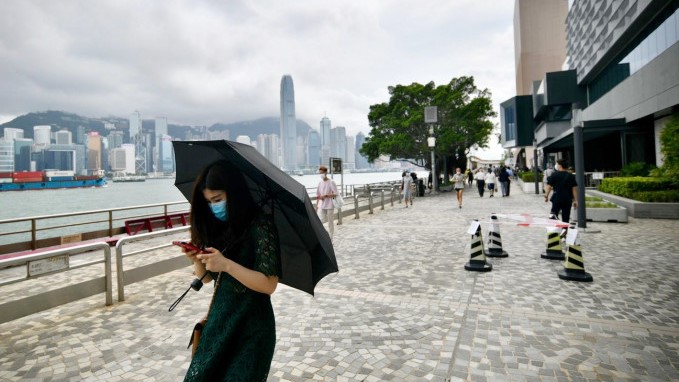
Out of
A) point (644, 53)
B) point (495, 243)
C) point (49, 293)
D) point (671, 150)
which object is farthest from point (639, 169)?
point (49, 293)

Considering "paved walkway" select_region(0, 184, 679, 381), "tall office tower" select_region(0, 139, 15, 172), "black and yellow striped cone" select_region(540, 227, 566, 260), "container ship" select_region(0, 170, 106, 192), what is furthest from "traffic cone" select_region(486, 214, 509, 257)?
"tall office tower" select_region(0, 139, 15, 172)

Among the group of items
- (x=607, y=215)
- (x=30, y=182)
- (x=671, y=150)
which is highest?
(x=30, y=182)

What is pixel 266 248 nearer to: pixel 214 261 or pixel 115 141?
pixel 214 261

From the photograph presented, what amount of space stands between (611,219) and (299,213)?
12026mm

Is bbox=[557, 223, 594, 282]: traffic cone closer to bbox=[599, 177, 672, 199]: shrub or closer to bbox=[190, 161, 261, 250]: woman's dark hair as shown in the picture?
bbox=[190, 161, 261, 250]: woman's dark hair

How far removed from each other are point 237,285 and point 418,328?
2736 mm

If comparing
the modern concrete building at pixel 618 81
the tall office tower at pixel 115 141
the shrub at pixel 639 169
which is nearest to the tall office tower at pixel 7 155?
the tall office tower at pixel 115 141

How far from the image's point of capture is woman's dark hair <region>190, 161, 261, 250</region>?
1.61 meters

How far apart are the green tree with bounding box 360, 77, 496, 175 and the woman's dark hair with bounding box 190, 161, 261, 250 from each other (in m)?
26.8

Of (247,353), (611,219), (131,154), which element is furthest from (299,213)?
(131,154)

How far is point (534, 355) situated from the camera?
123 inches

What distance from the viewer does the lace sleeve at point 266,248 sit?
1.53 meters

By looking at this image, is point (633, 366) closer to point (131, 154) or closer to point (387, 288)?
point (387, 288)

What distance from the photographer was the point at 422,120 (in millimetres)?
28438
